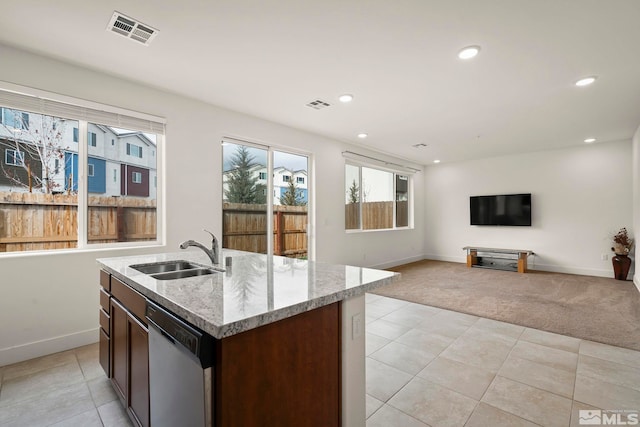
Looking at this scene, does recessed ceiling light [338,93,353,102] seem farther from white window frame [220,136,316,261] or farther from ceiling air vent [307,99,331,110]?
white window frame [220,136,316,261]

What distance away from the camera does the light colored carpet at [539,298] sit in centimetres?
328

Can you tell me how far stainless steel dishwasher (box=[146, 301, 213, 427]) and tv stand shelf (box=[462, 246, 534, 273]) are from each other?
6862mm

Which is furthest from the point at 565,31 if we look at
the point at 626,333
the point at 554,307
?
the point at 554,307

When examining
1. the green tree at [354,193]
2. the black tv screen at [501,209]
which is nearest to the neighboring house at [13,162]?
the green tree at [354,193]

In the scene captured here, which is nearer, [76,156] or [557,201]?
→ [76,156]

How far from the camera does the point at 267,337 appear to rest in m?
1.12

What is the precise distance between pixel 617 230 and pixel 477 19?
5.88 metres

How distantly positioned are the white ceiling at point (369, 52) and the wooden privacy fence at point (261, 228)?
1325 millimetres

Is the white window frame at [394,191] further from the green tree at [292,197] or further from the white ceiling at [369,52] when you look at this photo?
the white ceiling at [369,52]

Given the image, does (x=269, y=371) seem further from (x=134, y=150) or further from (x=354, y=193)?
(x=354, y=193)

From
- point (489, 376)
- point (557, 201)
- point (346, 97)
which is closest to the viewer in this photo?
point (489, 376)

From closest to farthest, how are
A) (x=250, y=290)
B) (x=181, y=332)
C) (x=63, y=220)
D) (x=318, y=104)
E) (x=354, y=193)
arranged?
(x=181, y=332) → (x=250, y=290) → (x=63, y=220) → (x=318, y=104) → (x=354, y=193)

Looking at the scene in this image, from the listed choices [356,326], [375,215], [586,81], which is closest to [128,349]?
[356,326]

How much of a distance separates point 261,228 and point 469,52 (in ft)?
10.4
